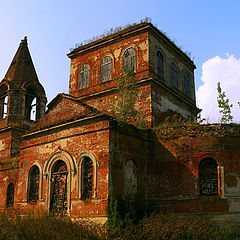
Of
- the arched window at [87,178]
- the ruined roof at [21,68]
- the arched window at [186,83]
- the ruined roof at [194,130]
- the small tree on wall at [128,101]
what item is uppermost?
the ruined roof at [21,68]

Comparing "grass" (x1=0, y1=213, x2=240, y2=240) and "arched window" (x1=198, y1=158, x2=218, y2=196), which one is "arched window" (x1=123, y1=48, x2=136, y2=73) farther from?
"grass" (x1=0, y1=213, x2=240, y2=240)

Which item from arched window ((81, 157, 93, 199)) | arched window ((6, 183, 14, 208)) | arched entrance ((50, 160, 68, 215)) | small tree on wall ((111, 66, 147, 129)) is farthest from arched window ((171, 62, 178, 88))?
arched window ((6, 183, 14, 208))

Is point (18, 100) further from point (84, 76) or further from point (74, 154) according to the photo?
point (74, 154)

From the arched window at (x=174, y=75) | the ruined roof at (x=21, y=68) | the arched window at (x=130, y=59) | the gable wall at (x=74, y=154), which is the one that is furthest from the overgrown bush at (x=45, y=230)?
the ruined roof at (x=21, y=68)

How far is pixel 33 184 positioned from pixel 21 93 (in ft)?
28.7

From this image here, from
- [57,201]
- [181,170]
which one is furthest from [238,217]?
[57,201]

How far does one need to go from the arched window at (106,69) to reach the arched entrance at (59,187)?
21.1 ft

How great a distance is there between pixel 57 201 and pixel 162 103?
7.48 metres

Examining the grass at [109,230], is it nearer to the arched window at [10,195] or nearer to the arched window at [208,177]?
the arched window at [208,177]

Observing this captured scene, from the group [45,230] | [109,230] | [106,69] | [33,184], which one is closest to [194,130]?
[109,230]

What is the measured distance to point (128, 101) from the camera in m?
16.0

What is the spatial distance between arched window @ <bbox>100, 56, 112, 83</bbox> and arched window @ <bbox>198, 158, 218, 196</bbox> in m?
8.03

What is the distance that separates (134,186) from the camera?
554 inches

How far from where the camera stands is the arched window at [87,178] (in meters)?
13.5
